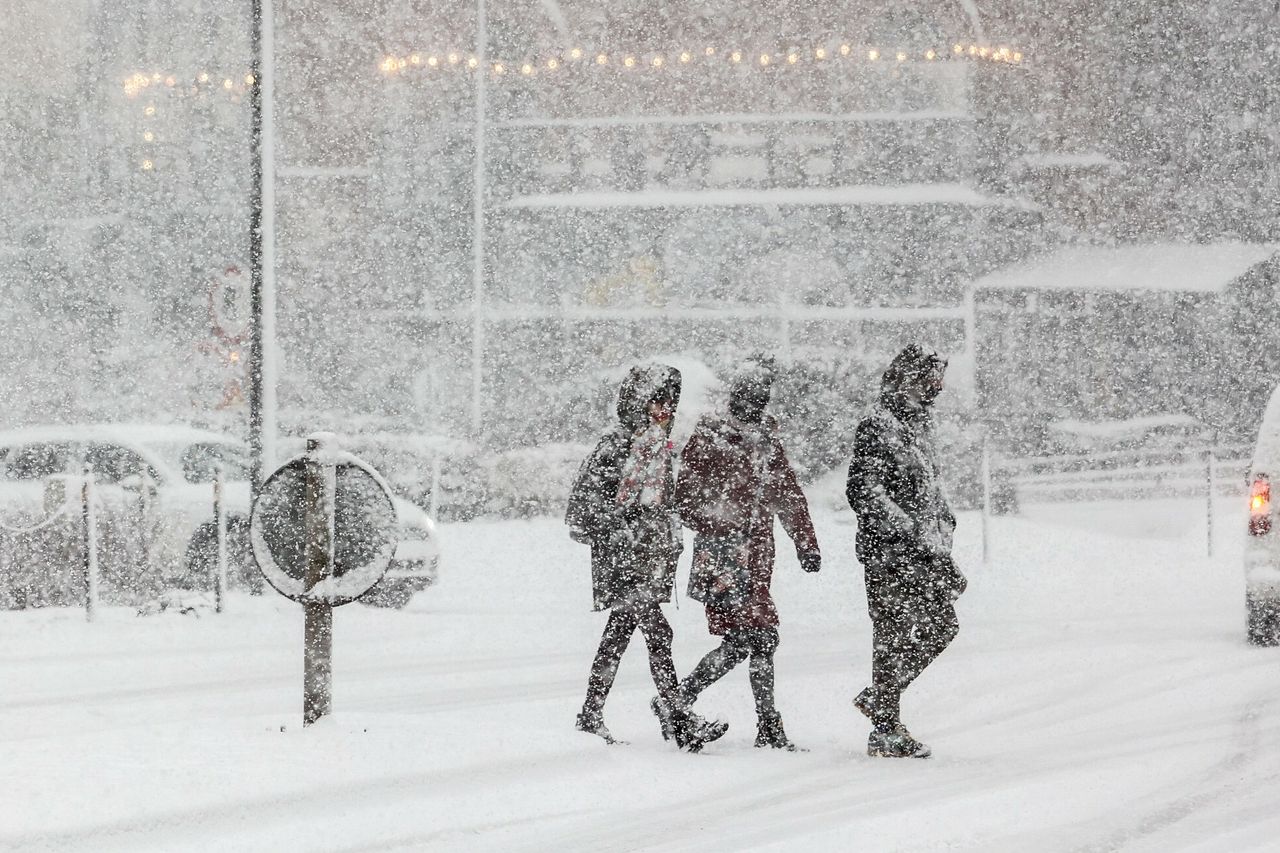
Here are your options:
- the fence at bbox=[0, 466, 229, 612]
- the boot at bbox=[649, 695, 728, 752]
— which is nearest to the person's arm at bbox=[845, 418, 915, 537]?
the boot at bbox=[649, 695, 728, 752]

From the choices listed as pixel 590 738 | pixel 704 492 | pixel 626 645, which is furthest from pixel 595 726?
pixel 704 492

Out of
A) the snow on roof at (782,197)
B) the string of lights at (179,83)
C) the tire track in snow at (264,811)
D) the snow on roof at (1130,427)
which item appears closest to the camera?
the tire track in snow at (264,811)

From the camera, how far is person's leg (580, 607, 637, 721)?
7.82 metres

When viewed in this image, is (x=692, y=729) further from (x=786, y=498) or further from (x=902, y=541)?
(x=902, y=541)

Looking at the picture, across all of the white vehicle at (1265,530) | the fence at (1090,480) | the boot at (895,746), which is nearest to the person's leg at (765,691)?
the boot at (895,746)

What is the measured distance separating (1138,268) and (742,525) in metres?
32.3

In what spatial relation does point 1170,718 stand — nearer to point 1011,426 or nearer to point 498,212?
point 1011,426

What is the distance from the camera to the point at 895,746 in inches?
303

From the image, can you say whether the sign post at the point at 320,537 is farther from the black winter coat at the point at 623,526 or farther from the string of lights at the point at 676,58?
the string of lights at the point at 676,58

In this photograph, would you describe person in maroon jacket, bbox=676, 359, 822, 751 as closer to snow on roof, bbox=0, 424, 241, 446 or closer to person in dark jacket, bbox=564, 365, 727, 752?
person in dark jacket, bbox=564, 365, 727, 752

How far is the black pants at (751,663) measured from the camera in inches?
303

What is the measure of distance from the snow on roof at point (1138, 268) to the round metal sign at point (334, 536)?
93.2 feet

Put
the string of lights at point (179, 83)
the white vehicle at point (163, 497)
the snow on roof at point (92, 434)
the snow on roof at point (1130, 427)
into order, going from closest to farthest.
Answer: the white vehicle at point (163, 497)
the snow on roof at point (92, 434)
the snow on roof at point (1130, 427)
the string of lights at point (179, 83)

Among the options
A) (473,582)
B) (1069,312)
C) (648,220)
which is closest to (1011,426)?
(1069,312)
